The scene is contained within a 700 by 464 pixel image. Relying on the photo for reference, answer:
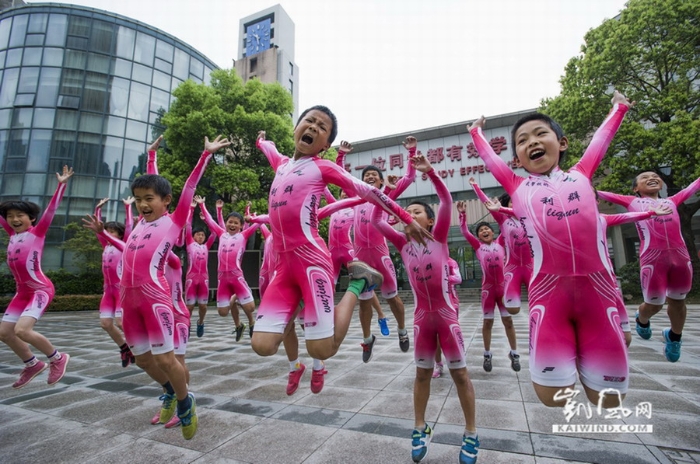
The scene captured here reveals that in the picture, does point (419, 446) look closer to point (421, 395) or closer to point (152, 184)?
point (421, 395)

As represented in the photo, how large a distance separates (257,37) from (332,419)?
51.4 meters

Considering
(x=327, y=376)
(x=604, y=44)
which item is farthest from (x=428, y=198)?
(x=327, y=376)

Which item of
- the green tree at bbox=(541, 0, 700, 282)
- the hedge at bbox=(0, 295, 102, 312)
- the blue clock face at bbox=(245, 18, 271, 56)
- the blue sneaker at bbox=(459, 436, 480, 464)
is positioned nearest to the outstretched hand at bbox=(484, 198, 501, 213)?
the blue sneaker at bbox=(459, 436, 480, 464)

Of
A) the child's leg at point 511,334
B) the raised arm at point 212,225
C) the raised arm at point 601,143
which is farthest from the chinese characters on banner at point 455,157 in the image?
the raised arm at point 601,143

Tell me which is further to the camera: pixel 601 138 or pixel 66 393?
pixel 66 393

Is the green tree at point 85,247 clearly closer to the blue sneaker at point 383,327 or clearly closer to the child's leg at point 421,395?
the blue sneaker at point 383,327

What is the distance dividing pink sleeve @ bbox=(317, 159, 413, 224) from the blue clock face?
47687 millimetres

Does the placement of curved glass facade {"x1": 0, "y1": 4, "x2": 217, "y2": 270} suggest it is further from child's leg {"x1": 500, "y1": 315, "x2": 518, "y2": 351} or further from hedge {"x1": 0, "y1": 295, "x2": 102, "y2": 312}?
child's leg {"x1": 500, "y1": 315, "x2": 518, "y2": 351}

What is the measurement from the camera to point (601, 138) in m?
3.28

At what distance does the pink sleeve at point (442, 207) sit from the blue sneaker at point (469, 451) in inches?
75.0

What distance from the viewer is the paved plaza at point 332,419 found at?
3352 mm

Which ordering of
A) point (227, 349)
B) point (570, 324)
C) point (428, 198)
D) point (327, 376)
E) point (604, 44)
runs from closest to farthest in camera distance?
point (570, 324), point (327, 376), point (227, 349), point (604, 44), point (428, 198)

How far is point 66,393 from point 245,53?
48.8 metres

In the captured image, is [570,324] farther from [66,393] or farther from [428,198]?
[428,198]
